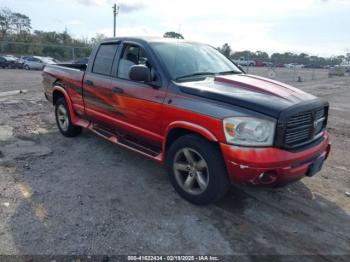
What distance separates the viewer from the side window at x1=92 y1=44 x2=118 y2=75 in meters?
5.17

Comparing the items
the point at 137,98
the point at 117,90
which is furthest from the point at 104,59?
the point at 137,98

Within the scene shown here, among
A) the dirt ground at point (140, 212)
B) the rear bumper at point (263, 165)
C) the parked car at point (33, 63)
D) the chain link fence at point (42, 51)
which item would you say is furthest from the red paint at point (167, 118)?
the chain link fence at point (42, 51)

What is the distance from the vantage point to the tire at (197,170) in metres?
3.62

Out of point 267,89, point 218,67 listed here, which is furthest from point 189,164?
point 218,67

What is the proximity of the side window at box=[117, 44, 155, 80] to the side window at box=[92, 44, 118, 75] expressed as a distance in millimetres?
255

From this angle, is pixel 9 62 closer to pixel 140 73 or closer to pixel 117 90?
pixel 117 90

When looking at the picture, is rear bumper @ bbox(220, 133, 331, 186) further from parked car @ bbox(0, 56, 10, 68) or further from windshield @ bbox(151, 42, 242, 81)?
parked car @ bbox(0, 56, 10, 68)

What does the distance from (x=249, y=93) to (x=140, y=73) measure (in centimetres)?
138

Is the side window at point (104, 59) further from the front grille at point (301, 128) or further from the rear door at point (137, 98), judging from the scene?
the front grille at point (301, 128)

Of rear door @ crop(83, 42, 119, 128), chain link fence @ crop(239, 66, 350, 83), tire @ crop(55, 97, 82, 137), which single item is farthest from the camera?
chain link fence @ crop(239, 66, 350, 83)

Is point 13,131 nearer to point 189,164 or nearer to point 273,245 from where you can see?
point 189,164

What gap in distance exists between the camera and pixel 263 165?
3.28 m

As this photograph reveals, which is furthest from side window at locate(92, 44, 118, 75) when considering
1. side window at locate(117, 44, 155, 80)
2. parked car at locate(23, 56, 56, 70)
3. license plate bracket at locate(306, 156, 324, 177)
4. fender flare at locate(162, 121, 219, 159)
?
parked car at locate(23, 56, 56, 70)

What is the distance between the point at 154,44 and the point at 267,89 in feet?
5.62
